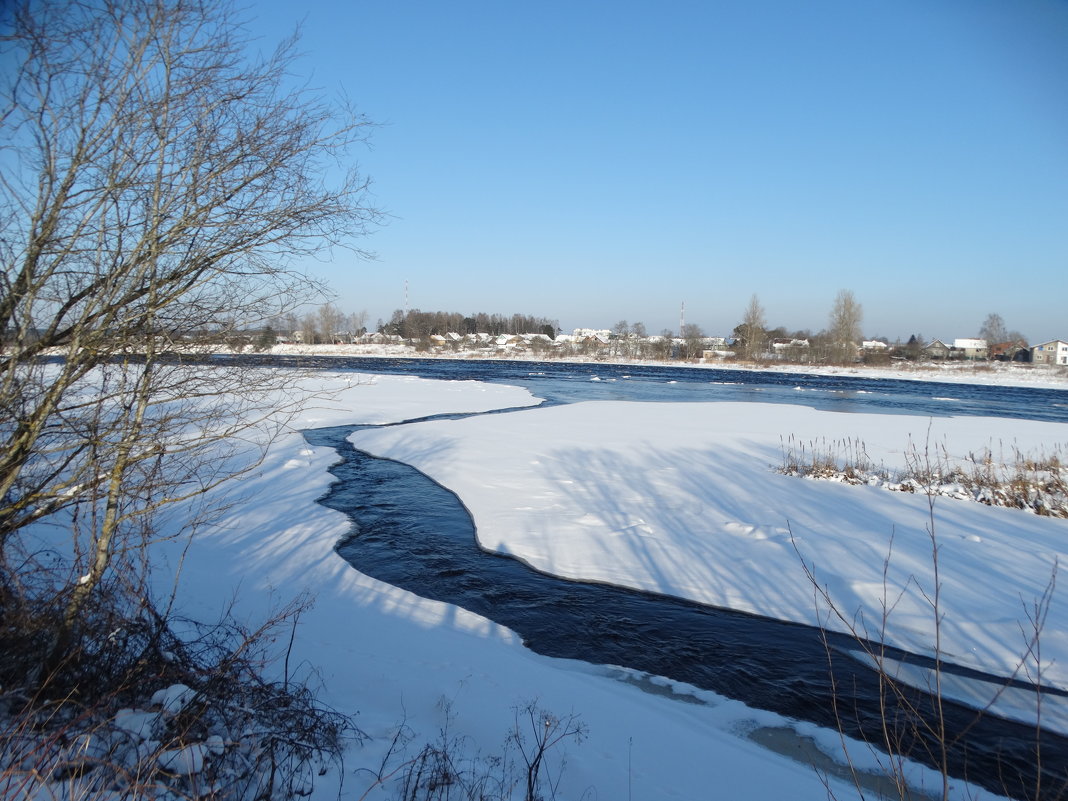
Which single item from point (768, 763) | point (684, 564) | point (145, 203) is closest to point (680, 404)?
point (684, 564)

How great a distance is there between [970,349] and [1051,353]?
1222 cm

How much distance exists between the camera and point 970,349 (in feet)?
302

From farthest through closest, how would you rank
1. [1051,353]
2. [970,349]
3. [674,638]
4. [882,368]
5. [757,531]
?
[970,349], [1051,353], [882,368], [757,531], [674,638]

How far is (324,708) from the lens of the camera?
11.8 feet

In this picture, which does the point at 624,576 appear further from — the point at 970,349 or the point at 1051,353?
the point at 970,349

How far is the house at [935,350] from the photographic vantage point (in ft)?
256

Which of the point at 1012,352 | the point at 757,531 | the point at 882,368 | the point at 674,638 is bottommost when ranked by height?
the point at 674,638

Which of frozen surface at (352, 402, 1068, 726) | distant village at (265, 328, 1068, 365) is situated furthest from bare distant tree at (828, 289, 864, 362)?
frozen surface at (352, 402, 1068, 726)

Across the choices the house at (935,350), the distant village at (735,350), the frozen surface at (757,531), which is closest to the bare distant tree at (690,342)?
the distant village at (735,350)

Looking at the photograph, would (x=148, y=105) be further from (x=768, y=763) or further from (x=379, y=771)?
(x=768, y=763)

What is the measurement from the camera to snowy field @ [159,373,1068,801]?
371 cm

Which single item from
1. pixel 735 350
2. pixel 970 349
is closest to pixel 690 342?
pixel 735 350

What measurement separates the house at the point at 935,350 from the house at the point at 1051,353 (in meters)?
9.91

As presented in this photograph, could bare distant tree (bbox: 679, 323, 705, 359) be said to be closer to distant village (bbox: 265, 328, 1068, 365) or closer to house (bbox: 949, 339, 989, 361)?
distant village (bbox: 265, 328, 1068, 365)
